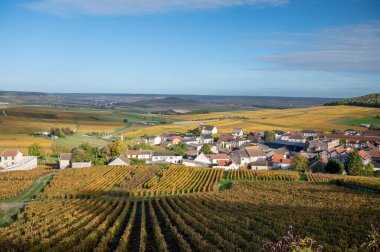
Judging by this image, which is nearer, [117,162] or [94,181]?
[94,181]

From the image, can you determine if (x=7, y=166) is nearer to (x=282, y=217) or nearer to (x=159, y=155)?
(x=159, y=155)

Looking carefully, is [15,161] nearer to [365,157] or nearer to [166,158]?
[166,158]

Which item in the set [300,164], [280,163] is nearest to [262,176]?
[300,164]

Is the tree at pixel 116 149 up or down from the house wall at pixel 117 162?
up

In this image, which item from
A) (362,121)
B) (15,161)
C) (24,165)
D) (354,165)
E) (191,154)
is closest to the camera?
(24,165)

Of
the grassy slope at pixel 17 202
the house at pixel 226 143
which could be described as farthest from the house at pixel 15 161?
the house at pixel 226 143

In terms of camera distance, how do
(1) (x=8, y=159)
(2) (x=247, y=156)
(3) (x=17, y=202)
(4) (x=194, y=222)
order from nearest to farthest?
(4) (x=194, y=222) < (3) (x=17, y=202) < (1) (x=8, y=159) < (2) (x=247, y=156)

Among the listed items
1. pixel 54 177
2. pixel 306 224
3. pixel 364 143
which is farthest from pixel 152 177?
pixel 364 143

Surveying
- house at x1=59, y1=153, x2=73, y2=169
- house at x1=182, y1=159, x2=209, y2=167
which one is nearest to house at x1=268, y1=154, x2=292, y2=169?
house at x1=182, y1=159, x2=209, y2=167

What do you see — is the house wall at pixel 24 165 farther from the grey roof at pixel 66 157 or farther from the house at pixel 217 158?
the house at pixel 217 158
